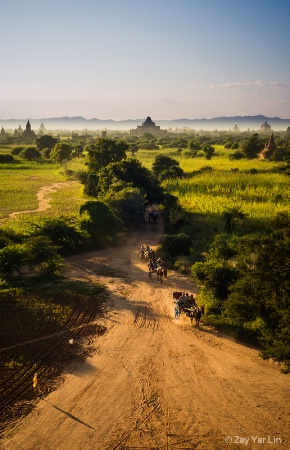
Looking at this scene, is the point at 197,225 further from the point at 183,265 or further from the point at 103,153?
the point at 103,153

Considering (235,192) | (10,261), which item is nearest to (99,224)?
(10,261)

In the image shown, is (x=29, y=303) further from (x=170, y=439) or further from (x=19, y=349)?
(x=170, y=439)

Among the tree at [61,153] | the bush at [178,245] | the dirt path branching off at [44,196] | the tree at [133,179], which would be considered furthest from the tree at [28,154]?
the bush at [178,245]

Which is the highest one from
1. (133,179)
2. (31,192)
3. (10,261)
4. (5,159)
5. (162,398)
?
(5,159)

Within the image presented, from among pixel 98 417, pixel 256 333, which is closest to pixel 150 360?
pixel 98 417

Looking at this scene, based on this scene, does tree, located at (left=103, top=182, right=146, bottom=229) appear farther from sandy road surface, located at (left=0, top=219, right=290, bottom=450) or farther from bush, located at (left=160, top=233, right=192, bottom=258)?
sandy road surface, located at (left=0, top=219, right=290, bottom=450)

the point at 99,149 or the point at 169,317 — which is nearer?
the point at 169,317

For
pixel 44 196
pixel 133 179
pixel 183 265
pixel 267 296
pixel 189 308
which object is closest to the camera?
A: pixel 267 296
